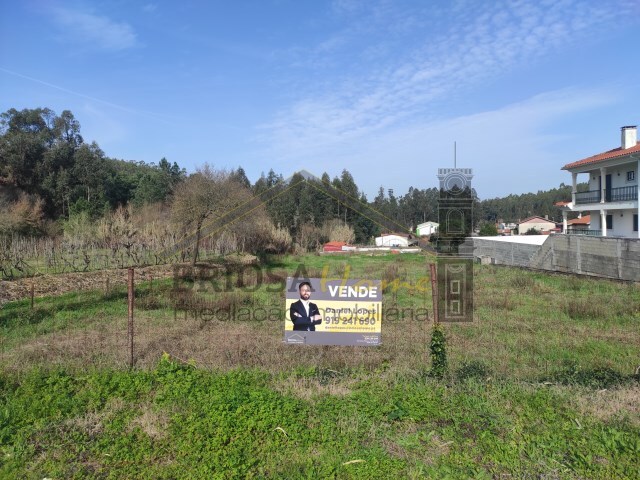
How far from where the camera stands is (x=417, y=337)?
7000mm

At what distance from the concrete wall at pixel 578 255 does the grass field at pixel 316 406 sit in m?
7.79

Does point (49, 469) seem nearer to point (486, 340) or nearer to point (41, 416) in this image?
point (41, 416)

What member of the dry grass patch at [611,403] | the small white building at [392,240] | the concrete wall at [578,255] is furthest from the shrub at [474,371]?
the small white building at [392,240]

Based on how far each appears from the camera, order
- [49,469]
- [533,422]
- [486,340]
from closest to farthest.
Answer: [49,469] → [533,422] → [486,340]

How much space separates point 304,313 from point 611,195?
2786 cm

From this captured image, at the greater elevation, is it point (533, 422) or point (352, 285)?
point (352, 285)

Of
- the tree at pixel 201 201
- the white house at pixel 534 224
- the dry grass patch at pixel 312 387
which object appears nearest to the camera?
the dry grass patch at pixel 312 387

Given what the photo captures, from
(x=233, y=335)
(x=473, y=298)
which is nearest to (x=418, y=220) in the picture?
(x=473, y=298)

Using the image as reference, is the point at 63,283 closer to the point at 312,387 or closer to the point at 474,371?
the point at 312,387

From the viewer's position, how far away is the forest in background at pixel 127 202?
66.2 ft

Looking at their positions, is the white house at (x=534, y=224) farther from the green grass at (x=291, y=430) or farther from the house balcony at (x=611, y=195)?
the green grass at (x=291, y=430)

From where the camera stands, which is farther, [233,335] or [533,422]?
[233,335]

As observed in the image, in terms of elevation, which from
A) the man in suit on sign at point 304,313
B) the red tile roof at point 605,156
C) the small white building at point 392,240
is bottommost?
the man in suit on sign at point 304,313

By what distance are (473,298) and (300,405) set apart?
828 cm
